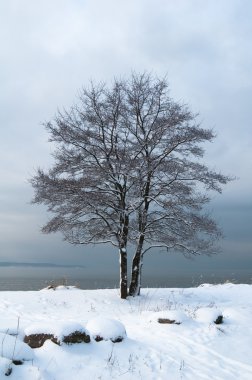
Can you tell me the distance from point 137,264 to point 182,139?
252 inches

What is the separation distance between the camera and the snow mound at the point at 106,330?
31.5 ft

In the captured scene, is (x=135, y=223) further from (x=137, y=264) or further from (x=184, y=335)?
(x=184, y=335)

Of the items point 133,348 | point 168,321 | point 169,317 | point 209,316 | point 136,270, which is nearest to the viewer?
point 133,348

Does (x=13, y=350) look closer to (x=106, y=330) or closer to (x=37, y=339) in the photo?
(x=37, y=339)

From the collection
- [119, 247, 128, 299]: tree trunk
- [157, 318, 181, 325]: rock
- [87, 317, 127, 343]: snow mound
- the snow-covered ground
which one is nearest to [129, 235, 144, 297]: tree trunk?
[119, 247, 128, 299]: tree trunk

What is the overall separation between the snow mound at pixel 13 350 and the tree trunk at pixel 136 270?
1186cm

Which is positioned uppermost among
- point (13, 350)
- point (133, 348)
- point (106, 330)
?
point (106, 330)

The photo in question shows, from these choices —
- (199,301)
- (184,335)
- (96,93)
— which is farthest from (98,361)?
(96,93)

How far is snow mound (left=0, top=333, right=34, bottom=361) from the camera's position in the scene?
25.2ft

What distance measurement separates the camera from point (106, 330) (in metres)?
9.73

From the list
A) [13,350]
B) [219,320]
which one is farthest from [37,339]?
[219,320]

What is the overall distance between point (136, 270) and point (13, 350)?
1233 centimetres

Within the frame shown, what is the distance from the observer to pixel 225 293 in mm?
21406

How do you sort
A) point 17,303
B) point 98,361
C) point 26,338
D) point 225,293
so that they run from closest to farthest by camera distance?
point 98,361
point 26,338
point 17,303
point 225,293
